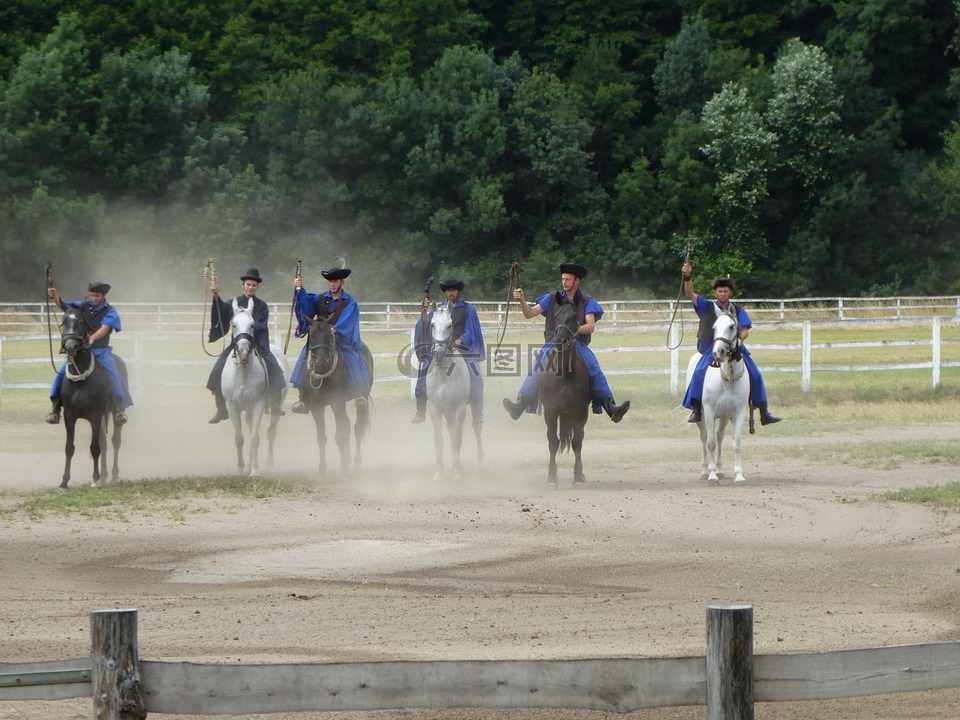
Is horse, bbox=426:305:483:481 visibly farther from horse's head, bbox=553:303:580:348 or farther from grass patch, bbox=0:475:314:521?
grass patch, bbox=0:475:314:521

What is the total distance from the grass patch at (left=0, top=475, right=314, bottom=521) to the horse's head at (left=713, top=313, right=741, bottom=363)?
482 cm

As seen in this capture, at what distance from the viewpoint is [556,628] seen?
867 cm

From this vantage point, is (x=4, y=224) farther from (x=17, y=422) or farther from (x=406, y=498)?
(x=406, y=498)

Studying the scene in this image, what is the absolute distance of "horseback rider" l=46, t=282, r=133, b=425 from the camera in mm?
15227

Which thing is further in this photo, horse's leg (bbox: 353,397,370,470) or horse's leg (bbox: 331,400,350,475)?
horse's leg (bbox: 353,397,370,470)

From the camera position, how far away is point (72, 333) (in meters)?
14.9

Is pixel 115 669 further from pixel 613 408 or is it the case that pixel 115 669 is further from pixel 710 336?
pixel 710 336

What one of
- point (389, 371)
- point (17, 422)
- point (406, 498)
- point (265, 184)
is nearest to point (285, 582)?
point (406, 498)

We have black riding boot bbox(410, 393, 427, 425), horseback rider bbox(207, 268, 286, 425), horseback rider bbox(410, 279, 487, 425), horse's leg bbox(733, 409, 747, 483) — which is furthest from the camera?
black riding boot bbox(410, 393, 427, 425)

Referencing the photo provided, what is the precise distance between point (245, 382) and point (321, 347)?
100cm

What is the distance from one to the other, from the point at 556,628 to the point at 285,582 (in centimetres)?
255

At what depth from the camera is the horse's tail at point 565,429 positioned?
15.8 meters

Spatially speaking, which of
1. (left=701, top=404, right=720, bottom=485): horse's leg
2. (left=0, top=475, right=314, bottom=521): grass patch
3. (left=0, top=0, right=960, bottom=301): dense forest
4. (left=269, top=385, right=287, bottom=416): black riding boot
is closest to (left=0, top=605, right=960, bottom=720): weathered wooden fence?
(left=0, top=475, right=314, bottom=521): grass patch

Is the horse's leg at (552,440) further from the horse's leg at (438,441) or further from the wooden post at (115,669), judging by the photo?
the wooden post at (115,669)
